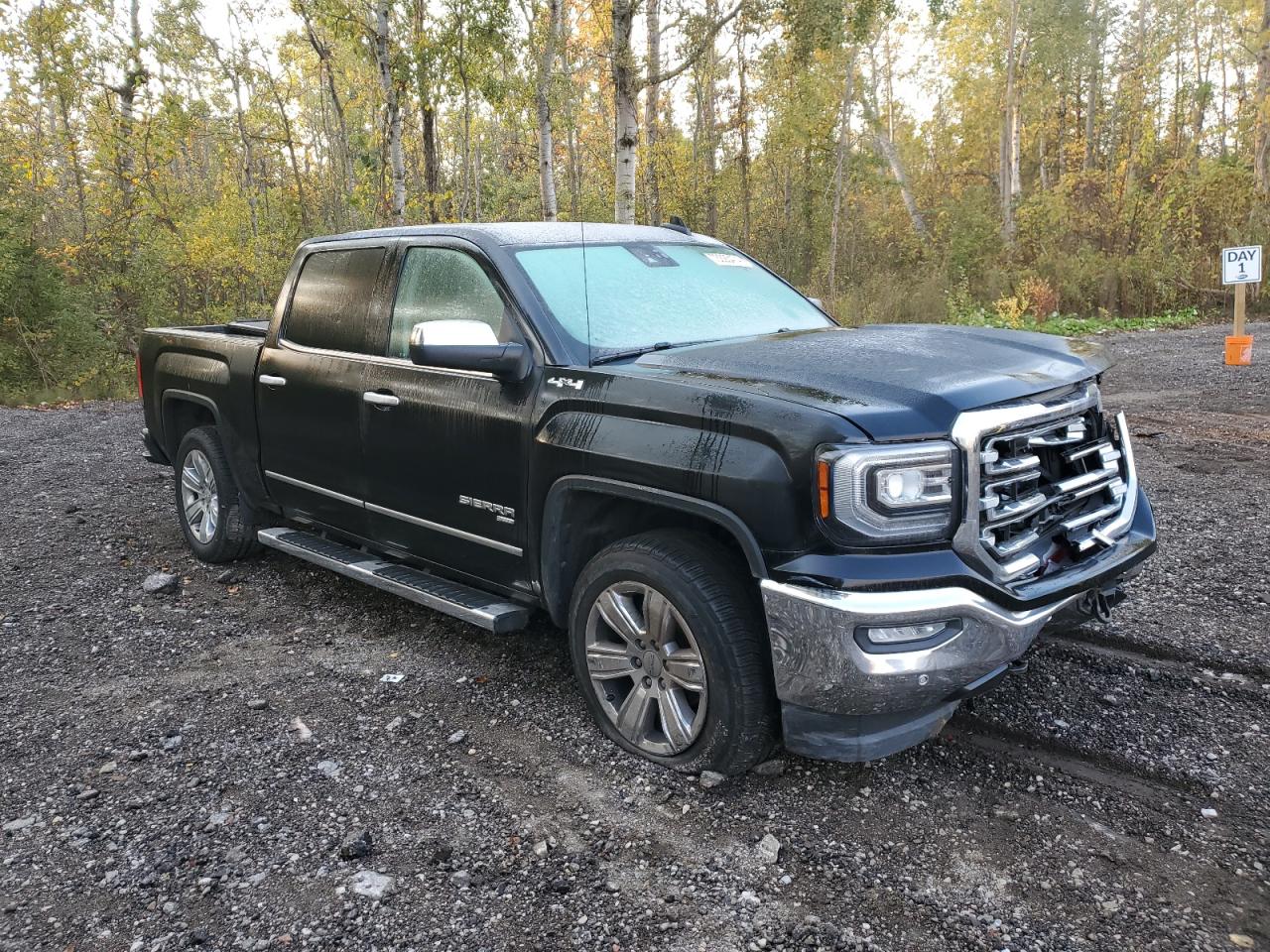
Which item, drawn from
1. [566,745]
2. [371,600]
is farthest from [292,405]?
[566,745]

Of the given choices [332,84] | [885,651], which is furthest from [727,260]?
[332,84]

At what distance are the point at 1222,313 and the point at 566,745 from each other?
65.0 feet

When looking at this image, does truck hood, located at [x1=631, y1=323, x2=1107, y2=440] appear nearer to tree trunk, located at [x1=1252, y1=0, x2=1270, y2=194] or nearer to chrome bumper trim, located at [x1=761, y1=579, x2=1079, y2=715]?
chrome bumper trim, located at [x1=761, y1=579, x2=1079, y2=715]

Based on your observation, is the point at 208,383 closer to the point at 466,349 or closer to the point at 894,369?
the point at 466,349

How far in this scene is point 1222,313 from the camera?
60.5ft

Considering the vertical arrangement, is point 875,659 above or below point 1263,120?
below

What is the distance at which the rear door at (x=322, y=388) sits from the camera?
4246 mm

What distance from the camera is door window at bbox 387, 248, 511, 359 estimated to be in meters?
3.67

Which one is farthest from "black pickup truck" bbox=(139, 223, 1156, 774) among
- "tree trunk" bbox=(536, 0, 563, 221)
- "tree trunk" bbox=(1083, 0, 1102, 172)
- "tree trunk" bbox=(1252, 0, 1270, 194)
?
"tree trunk" bbox=(1083, 0, 1102, 172)

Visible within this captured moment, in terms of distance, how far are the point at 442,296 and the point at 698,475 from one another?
Answer: 168 centimetres

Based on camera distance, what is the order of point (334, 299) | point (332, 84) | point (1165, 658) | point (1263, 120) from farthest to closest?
point (1263, 120) < point (332, 84) < point (334, 299) < point (1165, 658)

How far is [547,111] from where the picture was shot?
53.0 ft

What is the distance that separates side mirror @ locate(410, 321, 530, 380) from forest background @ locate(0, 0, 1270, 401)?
32.8 feet

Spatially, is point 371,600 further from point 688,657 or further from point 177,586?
point 688,657
